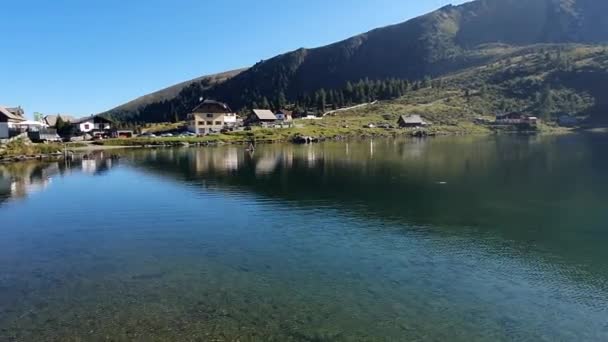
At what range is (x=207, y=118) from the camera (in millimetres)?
185125

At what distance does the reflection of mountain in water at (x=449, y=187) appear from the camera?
38031 mm

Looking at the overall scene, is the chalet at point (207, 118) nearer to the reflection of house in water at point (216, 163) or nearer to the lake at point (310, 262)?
the reflection of house in water at point (216, 163)

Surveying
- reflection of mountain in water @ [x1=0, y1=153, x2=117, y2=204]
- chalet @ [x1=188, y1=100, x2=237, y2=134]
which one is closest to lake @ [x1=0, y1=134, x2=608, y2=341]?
reflection of mountain in water @ [x1=0, y1=153, x2=117, y2=204]

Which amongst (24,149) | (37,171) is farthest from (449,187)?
(24,149)

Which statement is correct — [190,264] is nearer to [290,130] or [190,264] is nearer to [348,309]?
[348,309]

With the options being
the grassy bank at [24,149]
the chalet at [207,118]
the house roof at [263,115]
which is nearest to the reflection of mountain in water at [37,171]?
the grassy bank at [24,149]

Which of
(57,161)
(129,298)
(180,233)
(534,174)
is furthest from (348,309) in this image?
(57,161)

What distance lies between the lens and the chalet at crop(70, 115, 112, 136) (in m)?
167

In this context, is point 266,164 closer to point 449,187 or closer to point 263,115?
point 449,187

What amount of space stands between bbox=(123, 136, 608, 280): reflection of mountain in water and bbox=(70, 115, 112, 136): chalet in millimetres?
79258

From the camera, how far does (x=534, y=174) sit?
69875mm

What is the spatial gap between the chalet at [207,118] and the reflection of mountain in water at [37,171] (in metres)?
63.8

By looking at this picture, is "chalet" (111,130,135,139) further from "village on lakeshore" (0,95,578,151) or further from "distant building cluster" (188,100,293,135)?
"distant building cluster" (188,100,293,135)

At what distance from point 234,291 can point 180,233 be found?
14.9 meters
